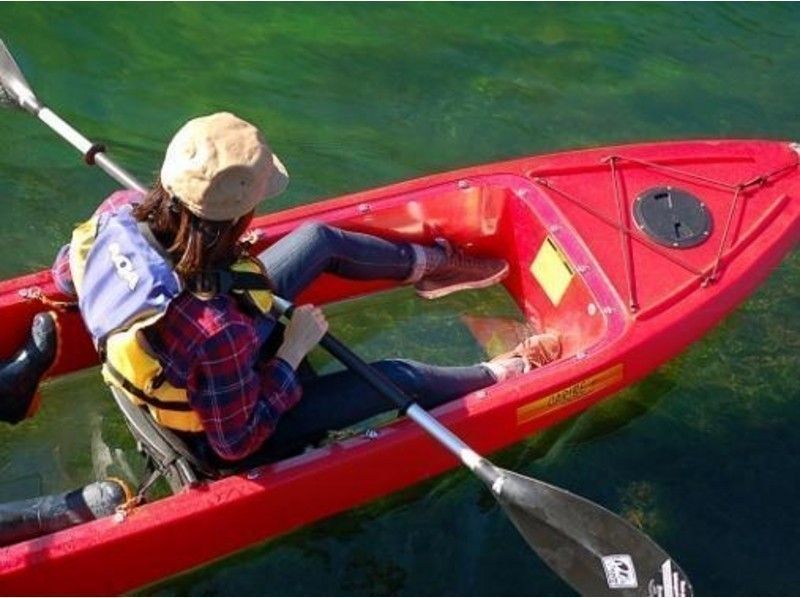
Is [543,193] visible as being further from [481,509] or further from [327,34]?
[327,34]

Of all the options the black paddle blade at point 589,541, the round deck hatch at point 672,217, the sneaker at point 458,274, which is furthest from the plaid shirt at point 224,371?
the round deck hatch at point 672,217

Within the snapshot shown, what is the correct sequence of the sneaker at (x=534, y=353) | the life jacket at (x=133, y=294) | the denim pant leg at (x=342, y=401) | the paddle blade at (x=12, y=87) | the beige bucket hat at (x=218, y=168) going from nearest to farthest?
the beige bucket hat at (x=218, y=168)
the life jacket at (x=133, y=294)
the denim pant leg at (x=342, y=401)
the sneaker at (x=534, y=353)
the paddle blade at (x=12, y=87)

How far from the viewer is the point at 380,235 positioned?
399cm

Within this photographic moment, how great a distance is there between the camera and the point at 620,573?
3064 millimetres

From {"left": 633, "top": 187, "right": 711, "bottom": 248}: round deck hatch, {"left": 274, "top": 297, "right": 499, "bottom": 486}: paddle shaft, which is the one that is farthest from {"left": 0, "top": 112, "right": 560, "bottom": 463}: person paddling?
{"left": 633, "top": 187, "right": 711, "bottom": 248}: round deck hatch

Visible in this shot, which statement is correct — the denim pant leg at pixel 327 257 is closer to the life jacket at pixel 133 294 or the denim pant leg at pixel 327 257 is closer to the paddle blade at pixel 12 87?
the life jacket at pixel 133 294

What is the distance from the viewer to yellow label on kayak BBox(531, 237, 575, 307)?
3.87 metres

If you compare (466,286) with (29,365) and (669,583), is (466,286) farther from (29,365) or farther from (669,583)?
(29,365)

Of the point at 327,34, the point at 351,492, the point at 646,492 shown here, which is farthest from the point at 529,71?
the point at 351,492

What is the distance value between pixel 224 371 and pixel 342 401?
2.09 ft

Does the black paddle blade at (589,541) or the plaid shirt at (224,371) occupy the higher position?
the plaid shirt at (224,371)

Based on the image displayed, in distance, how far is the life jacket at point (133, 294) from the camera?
2.61m

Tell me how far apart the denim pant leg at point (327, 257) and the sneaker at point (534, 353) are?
480 millimetres

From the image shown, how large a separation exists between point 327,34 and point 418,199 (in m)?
1.88
